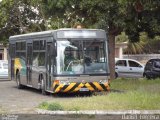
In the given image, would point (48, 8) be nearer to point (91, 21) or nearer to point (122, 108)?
point (91, 21)

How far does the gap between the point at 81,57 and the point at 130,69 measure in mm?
16913

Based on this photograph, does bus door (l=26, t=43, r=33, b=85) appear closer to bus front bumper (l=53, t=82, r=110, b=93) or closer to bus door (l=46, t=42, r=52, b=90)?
bus door (l=46, t=42, r=52, b=90)

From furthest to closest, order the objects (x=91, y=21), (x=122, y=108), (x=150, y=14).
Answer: (x=91, y=21)
(x=150, y=14)
(x=122, y=108)

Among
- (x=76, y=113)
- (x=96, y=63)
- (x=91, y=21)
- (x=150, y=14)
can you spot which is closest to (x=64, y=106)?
(x=76, y=113)

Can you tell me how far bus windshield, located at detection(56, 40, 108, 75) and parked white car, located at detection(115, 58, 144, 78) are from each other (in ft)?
Answer: 51.8

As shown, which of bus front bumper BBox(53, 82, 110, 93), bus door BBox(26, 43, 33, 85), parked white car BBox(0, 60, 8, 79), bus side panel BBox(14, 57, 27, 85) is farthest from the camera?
parked white car BBox(0, 60, 8, 79)

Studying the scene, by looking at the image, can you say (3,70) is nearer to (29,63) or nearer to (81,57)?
(29,63)

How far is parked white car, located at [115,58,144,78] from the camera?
3738 cm

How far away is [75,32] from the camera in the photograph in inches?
849

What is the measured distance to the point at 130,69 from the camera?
37.7 m

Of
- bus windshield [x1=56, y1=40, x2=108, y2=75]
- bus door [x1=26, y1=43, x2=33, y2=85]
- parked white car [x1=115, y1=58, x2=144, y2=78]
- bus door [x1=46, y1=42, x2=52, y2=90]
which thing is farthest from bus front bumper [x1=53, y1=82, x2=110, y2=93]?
parked white car [x1=115, y1=58, x2=144, y2=78]

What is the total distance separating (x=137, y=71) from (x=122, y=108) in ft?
73.2

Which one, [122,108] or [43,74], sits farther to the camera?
[43,74]

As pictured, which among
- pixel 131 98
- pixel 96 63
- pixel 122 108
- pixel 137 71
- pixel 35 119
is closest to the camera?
pixel 35 119
